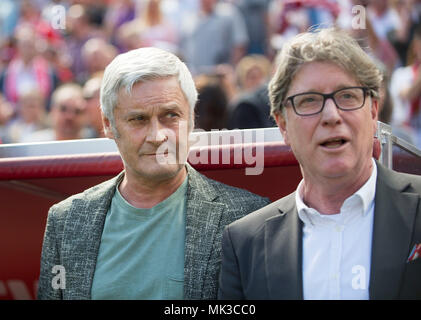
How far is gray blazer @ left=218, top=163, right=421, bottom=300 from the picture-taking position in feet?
7.32

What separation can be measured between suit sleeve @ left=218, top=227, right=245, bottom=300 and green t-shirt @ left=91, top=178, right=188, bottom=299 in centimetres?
22

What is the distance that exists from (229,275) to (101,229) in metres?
0.64

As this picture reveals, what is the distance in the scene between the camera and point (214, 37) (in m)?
7.70

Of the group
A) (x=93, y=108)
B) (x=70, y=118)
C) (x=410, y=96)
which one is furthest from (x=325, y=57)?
(x=410, y=96)

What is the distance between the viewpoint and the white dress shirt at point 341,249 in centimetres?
230

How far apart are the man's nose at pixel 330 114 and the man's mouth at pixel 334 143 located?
0.06 metres

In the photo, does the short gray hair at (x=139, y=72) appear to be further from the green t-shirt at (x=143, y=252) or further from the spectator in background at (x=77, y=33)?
the spectator in background at (x=77, y=33)

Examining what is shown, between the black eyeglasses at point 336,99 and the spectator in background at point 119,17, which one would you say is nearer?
the black eyeglasses at point 336,99

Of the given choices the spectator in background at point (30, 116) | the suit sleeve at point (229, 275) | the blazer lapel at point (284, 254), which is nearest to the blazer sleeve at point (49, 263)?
the suit sleeve at point (229, 275)

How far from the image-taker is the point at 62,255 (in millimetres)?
2879

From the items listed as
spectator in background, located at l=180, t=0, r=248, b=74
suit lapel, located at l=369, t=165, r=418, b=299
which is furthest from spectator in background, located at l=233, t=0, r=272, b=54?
suit lapel, located at l=369, t=165, r=418, b=299

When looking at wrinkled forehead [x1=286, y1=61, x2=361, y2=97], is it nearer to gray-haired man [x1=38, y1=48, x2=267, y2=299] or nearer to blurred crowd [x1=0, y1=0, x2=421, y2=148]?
gray-haired man [x1=38, y1=48, x2=267, y2=299]

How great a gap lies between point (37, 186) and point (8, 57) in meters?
6.11
